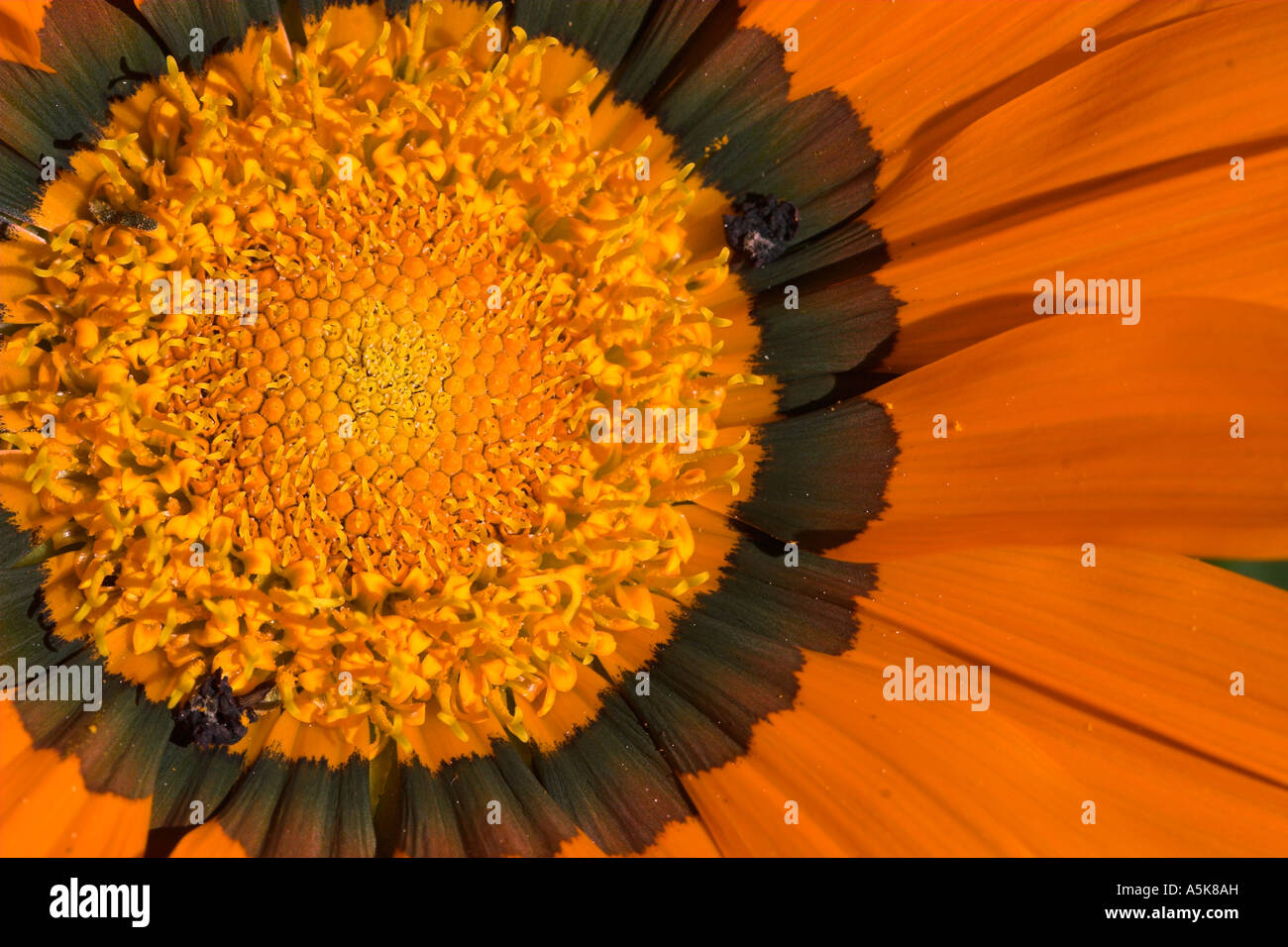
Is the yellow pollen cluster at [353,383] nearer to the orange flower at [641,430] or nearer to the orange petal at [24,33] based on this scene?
the orange flower at [641,430]

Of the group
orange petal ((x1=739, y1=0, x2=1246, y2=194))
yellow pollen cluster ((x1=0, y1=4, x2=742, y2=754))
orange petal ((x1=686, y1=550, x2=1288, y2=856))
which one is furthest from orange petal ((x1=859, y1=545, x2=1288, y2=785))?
orange petal ((x1=739, y1=0, x2=1246, y2=194))

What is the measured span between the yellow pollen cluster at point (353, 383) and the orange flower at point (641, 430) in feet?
0.04

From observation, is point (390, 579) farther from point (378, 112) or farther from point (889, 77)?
point (889, 77)

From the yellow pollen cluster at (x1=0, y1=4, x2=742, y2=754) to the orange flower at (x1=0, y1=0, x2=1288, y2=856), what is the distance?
0.01 m

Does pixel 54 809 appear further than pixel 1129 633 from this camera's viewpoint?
No

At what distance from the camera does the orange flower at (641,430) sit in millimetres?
2902

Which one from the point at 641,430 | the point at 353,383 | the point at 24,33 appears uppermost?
the point at 24,33

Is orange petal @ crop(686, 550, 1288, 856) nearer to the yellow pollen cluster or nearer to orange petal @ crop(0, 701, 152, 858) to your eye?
the yellow pollen cluster

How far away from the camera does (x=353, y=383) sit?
115 inches

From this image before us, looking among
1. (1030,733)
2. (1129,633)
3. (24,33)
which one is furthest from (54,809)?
(1129,633)

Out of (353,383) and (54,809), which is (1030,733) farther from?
(54,809)

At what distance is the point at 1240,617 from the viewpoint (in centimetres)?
299

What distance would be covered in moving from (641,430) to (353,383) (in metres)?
0.80

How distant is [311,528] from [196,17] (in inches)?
57.6
